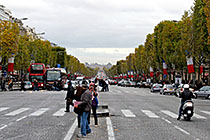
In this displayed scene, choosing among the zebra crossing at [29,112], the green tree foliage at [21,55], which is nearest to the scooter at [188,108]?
the zebra crossing at [29,112]

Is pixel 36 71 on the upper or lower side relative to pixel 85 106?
upper

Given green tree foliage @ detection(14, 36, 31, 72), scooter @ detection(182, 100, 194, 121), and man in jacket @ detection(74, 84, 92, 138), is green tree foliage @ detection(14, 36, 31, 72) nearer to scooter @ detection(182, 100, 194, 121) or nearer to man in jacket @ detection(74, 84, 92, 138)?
scooter @ detection(182, 100, 194, 121)

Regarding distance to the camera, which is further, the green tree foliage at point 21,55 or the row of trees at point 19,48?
the green tree foliage at point 21,55

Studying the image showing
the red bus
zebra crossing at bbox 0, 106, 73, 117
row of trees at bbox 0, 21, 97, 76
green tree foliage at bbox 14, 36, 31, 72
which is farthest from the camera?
green tree foliage at bbox 14, 36, 31, 72

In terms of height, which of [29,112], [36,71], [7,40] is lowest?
[29,112]

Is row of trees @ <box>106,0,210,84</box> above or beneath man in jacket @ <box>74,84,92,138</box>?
above

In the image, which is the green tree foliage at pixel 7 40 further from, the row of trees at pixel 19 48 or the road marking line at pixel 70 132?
the road marking line at pixel 70 132

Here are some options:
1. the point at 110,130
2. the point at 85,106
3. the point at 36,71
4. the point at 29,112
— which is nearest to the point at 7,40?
the point at 36,71

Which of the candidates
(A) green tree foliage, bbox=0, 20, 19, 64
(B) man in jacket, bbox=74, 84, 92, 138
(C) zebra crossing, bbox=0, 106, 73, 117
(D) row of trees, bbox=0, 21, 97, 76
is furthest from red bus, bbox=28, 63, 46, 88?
(B) man in jacket, bbox=74, 84, 92, 138

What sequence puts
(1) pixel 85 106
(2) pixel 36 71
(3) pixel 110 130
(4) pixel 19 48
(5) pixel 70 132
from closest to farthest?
1. (1) pixel 85 106
2. (5) pixel 70 132
3. (3) pixel 110 130
4. (2) pixel 36 71
5. (4) pixel 19 48

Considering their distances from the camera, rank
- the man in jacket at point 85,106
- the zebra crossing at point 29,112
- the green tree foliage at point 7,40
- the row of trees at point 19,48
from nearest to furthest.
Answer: the man in jacket at point 85,106, the zebra crossing at point 29,112, the green tree foliage at point 7,40, the row of trees at point 19,48

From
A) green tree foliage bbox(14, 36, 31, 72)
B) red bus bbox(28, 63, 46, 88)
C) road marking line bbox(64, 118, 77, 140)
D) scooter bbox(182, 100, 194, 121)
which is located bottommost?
road marking line bbox(64, 118, 77, 140)

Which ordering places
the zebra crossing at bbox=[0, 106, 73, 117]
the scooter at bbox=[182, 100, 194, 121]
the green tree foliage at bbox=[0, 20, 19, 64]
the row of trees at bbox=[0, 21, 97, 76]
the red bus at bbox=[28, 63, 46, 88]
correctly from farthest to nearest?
the red bus at bbox=[28, 63, 46, 88], the row of trees at bbox=[0, 21, 97, 76], the green tree foliage at bbox=[0, 20, 19, 64], the zebra crossing at bbox=[0, 106, 73, 117], the scooter at bbox=[182, 100, 194, 121]

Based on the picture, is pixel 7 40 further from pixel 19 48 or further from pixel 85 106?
pixel 85 106
